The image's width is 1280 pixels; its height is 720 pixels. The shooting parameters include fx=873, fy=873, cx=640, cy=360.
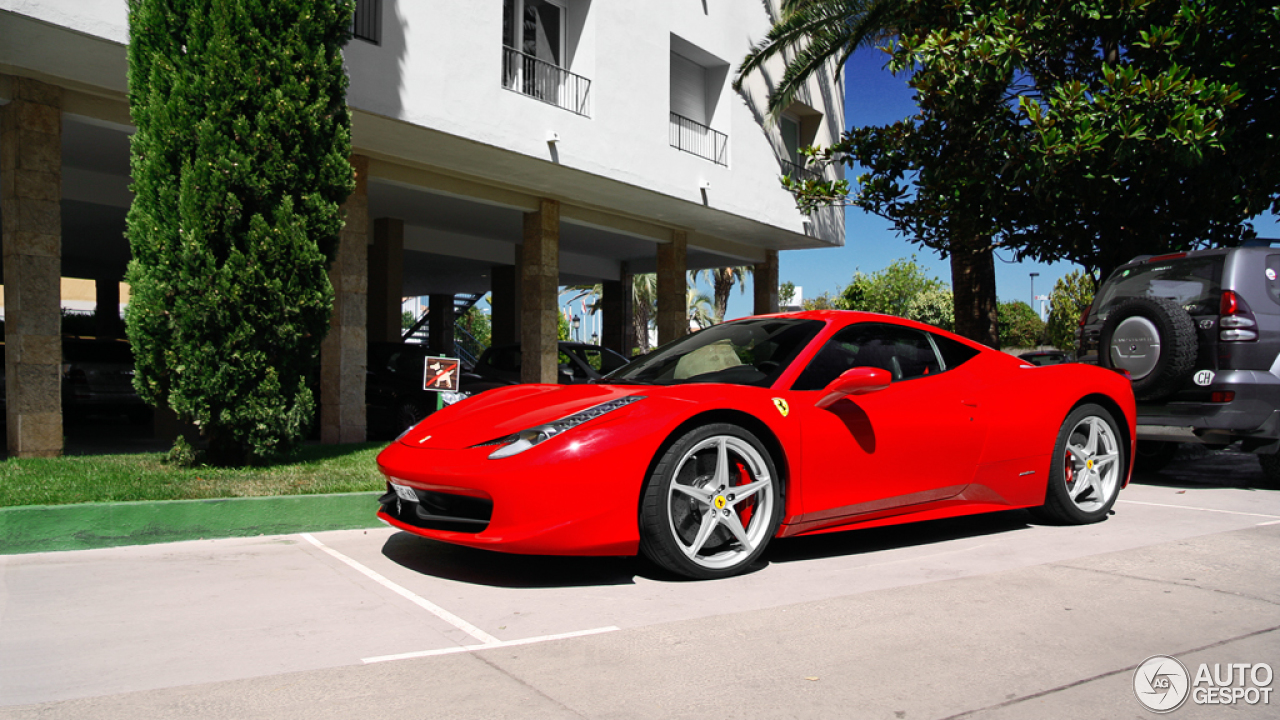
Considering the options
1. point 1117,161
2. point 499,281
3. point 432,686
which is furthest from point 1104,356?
point 499,281

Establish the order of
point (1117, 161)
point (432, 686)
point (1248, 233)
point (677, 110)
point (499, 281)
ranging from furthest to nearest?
point (499, 281)
point (677, 110)
point (1248, 233)
point (1117, 161)
point (432, 686)

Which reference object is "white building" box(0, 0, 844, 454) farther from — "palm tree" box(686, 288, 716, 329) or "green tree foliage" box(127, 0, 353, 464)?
"palm tree" box(686, 288, 716, 329)

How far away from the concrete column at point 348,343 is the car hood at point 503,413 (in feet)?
21.5

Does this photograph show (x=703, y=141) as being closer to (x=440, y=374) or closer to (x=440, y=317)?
(x=440, y=374)

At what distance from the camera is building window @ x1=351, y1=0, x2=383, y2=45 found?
31.5ft

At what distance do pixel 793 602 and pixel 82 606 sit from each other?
2.94m

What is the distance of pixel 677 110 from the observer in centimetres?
1530

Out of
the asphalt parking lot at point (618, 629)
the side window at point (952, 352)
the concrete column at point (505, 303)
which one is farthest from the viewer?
the concrete column at point (505, 303)

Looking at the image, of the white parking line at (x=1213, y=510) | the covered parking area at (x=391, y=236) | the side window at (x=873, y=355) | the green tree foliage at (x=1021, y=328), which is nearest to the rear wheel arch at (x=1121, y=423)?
the white parking line at (x=1213, y=510)

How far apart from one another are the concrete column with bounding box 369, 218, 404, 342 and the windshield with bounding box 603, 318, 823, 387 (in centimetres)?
1325

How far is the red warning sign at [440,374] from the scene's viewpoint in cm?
664

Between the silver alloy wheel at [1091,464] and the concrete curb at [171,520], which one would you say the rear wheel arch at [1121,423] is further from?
the concrete curb at [171,520]

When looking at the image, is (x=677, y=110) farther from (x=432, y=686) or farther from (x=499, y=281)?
(x=432, y=686)

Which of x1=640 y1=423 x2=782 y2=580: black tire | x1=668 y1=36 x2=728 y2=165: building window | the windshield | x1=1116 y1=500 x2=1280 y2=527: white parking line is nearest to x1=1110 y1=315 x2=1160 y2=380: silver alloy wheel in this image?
x1=1116 y1=500 x2=1280 y2=527: white parking line
